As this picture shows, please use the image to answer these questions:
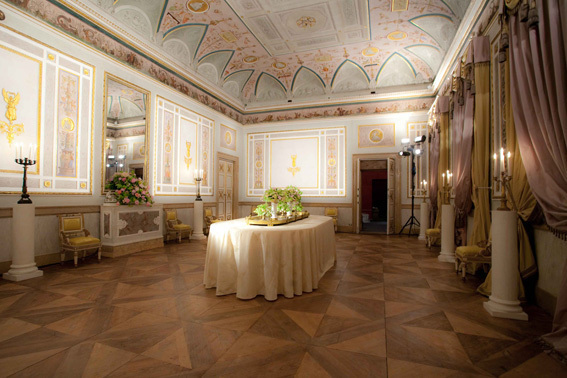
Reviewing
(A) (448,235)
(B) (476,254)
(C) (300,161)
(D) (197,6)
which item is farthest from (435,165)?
(D) (197,6)

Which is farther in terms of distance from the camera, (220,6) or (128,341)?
(220,6)

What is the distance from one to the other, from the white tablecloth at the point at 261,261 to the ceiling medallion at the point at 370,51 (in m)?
6.22

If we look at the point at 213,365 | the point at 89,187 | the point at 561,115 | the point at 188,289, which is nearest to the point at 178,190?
the point at 89,187

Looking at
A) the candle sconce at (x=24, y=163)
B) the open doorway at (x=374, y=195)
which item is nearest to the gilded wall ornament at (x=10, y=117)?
the candle sconce at (x=24, y=163)

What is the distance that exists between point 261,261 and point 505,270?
8.06 feet

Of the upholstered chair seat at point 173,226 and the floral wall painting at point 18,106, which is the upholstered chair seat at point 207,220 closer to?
the upholstered chair seat at point 173,226

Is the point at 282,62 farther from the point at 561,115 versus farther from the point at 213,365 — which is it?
the point at 213,365

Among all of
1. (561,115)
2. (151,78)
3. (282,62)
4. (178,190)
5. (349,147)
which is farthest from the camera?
(349,147)

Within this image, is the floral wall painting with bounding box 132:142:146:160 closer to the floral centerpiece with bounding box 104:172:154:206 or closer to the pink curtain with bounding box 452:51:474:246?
the floral centerpiece with bounding box 104:172:154:206

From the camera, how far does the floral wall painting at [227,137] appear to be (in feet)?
30.2

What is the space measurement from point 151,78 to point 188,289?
17.0ft

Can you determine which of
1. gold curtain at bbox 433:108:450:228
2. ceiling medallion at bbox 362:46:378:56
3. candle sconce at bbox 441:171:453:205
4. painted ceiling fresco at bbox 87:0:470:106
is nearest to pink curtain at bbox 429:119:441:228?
gold curtain at bbox 433:108:450:228

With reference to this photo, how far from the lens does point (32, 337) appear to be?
88.1 inches

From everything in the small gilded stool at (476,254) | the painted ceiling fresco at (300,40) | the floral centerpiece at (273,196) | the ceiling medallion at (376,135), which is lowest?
the small gilded stool at (476,254)
